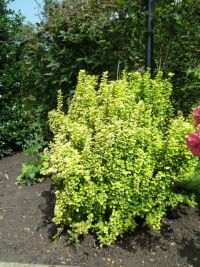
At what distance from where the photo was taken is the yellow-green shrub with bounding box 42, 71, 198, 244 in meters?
3.37

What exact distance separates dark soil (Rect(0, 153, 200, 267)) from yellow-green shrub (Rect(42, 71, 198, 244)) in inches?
5.5

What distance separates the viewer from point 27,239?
378cm

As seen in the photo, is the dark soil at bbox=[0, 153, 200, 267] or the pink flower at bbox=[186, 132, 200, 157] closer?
the pink flower at bbox=[186, 132, 200, 157]

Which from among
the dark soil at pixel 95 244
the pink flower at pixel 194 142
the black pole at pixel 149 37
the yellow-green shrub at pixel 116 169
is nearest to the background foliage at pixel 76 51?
the black pole at pixel 149 37

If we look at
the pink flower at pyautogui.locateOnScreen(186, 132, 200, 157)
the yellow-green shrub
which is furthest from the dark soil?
the pink flower at pyautogui.locateOnScreen(186, 132, 200, 157)

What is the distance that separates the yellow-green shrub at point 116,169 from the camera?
133 inches

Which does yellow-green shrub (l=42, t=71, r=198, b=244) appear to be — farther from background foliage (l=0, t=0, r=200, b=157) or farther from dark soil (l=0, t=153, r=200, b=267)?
background foliage (l=0, t=0, r=200, b=157)

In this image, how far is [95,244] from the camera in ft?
12.0

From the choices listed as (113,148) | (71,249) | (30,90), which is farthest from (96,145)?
(30,90)

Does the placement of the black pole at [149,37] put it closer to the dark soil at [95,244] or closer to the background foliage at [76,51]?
the background foliage at [76,51]

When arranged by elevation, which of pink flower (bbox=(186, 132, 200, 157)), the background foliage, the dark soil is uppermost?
the background foliage

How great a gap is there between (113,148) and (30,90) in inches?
153

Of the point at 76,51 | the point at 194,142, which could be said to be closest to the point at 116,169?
the point at 194,142

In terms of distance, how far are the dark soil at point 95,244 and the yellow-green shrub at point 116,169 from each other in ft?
0.46
